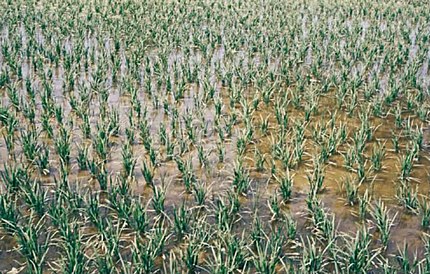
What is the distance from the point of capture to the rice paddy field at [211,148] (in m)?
3.65

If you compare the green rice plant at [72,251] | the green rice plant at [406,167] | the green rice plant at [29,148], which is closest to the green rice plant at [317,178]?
the green rice plant at [406,167]

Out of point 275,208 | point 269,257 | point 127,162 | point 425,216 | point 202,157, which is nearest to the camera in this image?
point 269,257

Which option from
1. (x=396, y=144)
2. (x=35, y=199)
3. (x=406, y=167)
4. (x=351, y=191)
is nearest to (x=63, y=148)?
(x=35, y=199)

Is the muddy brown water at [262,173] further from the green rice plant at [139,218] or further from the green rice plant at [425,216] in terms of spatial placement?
the green rice plant at [139,218]

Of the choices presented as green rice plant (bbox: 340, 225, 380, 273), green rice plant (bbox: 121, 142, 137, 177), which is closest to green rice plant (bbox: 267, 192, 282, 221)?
green rice plant (bbox: 340, 225, 380, 273)

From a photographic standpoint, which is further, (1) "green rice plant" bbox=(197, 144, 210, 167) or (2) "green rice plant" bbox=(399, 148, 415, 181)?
(1) "green rice plant" bbox=(197, 144, 210, 167)

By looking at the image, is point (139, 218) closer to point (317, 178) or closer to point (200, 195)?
point (200, 195)

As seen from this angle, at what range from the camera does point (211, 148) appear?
5449 millimetres

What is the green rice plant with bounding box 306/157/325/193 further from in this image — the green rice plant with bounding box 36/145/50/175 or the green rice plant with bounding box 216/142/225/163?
the green rice plant with bounding box 36/145/50/175

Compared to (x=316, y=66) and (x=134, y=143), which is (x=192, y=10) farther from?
(x=134, y=143)

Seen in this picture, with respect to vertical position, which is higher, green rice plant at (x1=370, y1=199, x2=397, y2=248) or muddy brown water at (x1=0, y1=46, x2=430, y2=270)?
green rice plant at (x1=370, y1=199, x2=397, y2=248)

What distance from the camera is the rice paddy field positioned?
144 inches

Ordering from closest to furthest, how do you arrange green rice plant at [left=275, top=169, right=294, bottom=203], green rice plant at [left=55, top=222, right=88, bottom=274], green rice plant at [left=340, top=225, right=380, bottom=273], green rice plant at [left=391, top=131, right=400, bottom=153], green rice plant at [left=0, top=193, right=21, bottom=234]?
green rice plant at [left=55, top=222, right=88, bottom=274] < green rice plant at [left=340, top=225, right=380, bottom=273] < green rice plant at [left=0, top=193, right=21, bottom=234] < green rice plant at [left=275, top=169, right=294, bottom=203] < green rice plant at [left=391, top=131, right=400, bottom=153]

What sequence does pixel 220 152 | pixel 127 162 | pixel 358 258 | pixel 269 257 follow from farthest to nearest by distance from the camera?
pixel 220 152 < pixel 127 162 < pixel 269 257 < pixel 358 258
